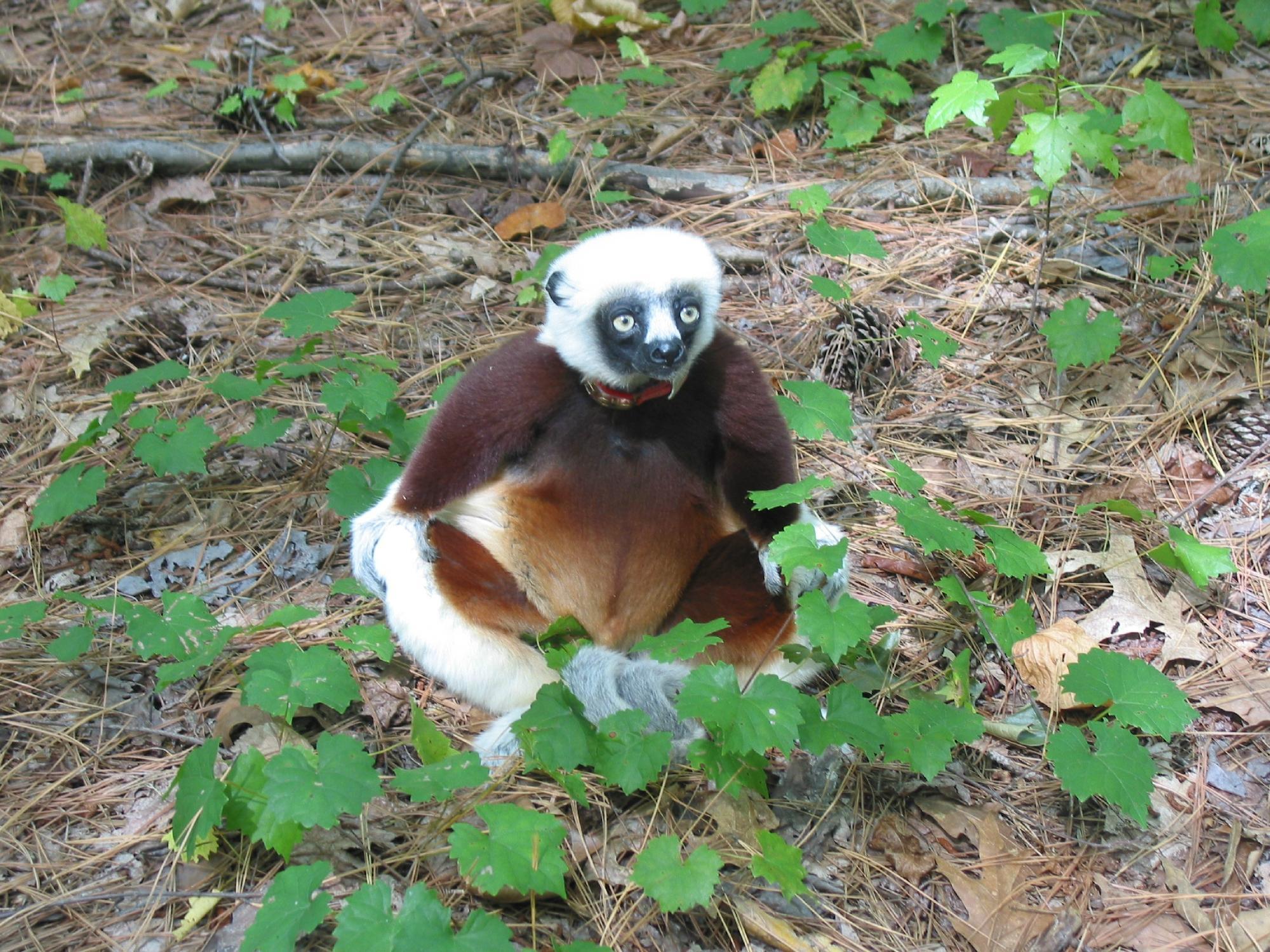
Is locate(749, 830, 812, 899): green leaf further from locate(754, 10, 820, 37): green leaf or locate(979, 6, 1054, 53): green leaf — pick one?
locate(754, 10, 820, 37): green leaf

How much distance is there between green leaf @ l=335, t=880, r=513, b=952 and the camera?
2.06 metres

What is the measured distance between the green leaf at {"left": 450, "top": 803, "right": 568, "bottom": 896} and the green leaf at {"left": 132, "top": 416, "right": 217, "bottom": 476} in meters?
1.90

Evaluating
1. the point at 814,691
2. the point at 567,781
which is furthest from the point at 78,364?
the point at 814,691

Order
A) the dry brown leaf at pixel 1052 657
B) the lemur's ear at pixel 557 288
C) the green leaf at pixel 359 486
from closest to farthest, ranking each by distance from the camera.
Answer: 1. the dry brown leaf at pixel 1052 657
2. the lemur's ear at pixel 557 288
3. the green leaf at pixel 359 486

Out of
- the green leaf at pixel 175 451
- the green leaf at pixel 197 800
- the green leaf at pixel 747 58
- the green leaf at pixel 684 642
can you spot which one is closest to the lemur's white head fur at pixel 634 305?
the green leaf at pixel 684 642

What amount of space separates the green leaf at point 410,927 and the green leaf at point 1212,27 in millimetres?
4972

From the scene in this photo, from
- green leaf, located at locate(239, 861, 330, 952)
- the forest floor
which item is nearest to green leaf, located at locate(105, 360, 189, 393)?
the forest floor

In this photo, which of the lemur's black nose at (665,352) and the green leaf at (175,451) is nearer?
the lemur's black nose at (665,352)

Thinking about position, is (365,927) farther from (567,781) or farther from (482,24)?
(482,24)

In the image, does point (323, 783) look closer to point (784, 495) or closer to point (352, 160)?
point (784, 495)

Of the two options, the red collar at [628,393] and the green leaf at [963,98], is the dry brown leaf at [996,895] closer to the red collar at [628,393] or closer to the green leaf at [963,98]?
the red collar at [628,393]

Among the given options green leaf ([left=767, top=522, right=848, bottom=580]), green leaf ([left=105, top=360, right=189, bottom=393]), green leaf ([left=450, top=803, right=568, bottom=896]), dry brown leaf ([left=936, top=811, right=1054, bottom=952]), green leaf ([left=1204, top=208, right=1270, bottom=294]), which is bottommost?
dry brown leaf ([left=936, top=811, right=1054, bottom=952])

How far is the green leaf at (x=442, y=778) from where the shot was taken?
2.40 metres

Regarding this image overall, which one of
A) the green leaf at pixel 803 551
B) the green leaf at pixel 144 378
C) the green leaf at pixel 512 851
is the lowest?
the green leaf at pixel 512 851
